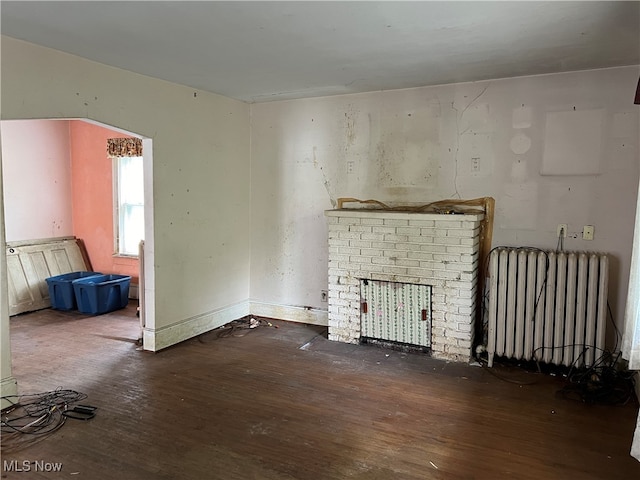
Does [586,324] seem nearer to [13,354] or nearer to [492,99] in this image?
[492,99]

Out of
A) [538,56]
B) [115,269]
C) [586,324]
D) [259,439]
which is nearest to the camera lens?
[259,439]

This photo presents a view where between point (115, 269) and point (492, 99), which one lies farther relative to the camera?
point (115, 269)

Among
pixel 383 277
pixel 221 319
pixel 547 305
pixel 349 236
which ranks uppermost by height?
pixel 349 236

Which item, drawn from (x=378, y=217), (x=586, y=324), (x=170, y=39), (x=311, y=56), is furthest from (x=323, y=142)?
(x=586, y=324)

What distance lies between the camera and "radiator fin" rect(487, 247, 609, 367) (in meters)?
3.49

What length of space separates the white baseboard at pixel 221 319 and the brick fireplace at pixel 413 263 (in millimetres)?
598

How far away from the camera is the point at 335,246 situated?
4406 mm

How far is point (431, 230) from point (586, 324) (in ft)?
4.59

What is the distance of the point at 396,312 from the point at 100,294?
3.46 metres

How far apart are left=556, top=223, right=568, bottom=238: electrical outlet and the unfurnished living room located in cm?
1

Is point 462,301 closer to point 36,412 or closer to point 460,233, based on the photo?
point 460,233

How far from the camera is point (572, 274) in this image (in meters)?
3.53

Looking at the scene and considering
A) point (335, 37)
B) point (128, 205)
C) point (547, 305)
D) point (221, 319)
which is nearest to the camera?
point (335, 37)

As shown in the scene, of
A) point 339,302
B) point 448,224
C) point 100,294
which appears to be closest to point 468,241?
point 448,224
